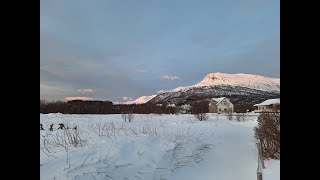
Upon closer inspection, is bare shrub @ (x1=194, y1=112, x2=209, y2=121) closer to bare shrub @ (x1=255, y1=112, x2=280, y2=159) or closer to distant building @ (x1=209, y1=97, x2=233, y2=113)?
distant building @ (x1=209, y1=97, x2=233, y2=113)

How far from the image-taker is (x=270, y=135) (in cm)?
552

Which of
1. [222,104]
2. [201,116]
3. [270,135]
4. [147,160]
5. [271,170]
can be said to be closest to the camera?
[147,160]

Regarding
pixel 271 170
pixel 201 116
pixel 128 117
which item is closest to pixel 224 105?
pixel 201 116

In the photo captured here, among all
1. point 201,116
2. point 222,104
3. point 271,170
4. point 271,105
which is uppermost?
point 271,105

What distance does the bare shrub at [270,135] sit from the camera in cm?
525

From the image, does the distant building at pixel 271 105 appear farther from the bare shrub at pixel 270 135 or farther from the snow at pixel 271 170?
the snow at pixel 271 170

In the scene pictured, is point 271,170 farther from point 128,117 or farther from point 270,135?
point 128,117

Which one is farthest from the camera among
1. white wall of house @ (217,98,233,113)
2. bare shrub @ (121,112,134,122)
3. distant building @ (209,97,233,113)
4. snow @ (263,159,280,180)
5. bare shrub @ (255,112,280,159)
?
white wall of house @ (217,98,233,113)

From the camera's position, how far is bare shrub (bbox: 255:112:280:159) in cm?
525

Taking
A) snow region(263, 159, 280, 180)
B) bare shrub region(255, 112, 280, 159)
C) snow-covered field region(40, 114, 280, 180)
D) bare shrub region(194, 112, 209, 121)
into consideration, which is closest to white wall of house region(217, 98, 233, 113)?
bare shrub region(194, 112, 209, 121)

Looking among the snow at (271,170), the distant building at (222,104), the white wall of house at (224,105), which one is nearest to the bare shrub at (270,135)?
the snow at (271,170)
